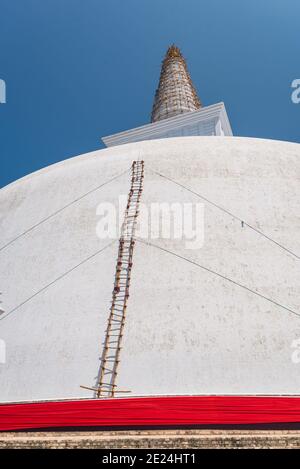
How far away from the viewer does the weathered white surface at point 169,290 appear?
5176mm

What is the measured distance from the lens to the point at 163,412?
175 inches

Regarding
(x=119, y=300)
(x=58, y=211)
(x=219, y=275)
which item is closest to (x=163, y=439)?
(x=119, y=300)

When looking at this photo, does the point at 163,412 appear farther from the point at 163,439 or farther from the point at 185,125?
the point at 185,125

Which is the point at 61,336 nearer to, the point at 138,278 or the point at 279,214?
the point at 138,278

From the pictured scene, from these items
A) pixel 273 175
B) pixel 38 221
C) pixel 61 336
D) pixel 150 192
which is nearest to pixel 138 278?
pixel 61 336

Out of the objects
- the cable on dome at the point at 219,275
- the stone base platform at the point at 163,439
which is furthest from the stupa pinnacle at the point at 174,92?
the stone base platform at the point at 163,439

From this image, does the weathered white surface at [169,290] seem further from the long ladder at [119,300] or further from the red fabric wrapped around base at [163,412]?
the red fabric wrapped around base at [163,412]

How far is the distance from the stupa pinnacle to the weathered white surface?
1012 centimetres

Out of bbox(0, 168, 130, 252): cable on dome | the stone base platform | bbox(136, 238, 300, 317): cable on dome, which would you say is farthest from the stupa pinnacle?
the stone base platform

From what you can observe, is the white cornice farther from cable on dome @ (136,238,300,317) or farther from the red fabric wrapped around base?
the red fabric wrapped around base

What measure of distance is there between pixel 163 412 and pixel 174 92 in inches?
626

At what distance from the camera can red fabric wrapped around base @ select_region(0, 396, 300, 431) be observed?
442 cm

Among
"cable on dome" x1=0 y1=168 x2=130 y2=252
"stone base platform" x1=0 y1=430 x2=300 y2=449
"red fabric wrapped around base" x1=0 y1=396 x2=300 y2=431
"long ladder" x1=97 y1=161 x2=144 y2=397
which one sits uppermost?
"cable on dome" x1=0 y1=168 x2=130 y2=252

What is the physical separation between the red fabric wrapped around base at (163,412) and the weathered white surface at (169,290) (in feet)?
1.41
